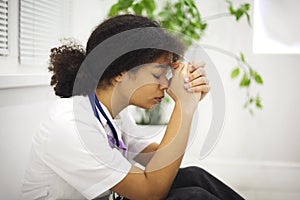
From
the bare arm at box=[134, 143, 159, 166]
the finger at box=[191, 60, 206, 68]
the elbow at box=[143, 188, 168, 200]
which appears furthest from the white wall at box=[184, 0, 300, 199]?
the elbow at box=[143, 188, 168, 200]

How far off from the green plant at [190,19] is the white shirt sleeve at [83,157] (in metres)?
0.52

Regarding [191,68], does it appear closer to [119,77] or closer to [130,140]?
[119,77]

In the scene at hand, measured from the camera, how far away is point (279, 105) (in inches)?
75.2

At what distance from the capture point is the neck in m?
1.03

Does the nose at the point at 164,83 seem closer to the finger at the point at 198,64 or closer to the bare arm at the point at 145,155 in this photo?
the finger at the point at 198,64

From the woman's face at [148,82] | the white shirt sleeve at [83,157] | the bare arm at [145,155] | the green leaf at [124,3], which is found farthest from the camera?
the green leaf at [124,3]

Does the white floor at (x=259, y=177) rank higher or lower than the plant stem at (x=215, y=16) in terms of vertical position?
lower

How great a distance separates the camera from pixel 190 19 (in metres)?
1.64

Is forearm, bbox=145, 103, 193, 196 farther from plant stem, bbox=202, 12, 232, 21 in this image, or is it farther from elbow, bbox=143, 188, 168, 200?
plant stem, bbox=202, 12, 232, 21

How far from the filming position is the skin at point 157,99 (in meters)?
0.91

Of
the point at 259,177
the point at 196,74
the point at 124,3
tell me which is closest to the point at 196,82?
the point at 196,74

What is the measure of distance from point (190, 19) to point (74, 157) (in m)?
0.94

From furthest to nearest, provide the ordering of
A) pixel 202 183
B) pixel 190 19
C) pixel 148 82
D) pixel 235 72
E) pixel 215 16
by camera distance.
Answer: pixel 215 16 < pixel 235 72 < pixel 190 19 < pixel 202 183 < pixel 148 82

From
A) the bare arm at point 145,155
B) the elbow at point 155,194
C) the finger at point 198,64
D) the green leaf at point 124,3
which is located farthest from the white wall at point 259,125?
the elbow at point 155,194
